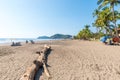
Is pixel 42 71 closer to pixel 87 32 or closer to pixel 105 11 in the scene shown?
pixel 105 11

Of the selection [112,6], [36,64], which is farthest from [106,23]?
[36,64]

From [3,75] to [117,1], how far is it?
29.1 meters

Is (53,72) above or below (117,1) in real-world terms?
below

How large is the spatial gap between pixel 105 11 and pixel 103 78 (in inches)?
1443

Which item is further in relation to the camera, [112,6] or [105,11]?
[105,11]

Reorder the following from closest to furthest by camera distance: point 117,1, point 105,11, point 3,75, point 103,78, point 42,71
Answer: point 103,78, point 3,75, point 42,71, point 117,1, point 105,11

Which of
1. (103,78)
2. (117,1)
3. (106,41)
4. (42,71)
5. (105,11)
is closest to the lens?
(103,78)

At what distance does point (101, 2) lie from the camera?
3344 cm

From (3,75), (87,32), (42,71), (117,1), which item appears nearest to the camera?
(3,75)

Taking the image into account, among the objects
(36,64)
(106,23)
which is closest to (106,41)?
(106,23)

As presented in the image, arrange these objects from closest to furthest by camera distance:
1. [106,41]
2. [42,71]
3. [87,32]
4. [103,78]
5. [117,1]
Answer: [103,78] < [42,71] < [106,41] < [117,1] < [87,32]

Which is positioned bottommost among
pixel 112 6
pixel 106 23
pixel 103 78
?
pixel 103 78

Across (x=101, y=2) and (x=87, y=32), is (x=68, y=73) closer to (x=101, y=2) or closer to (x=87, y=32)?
(x=101, y=2)

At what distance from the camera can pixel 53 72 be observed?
847 cm
